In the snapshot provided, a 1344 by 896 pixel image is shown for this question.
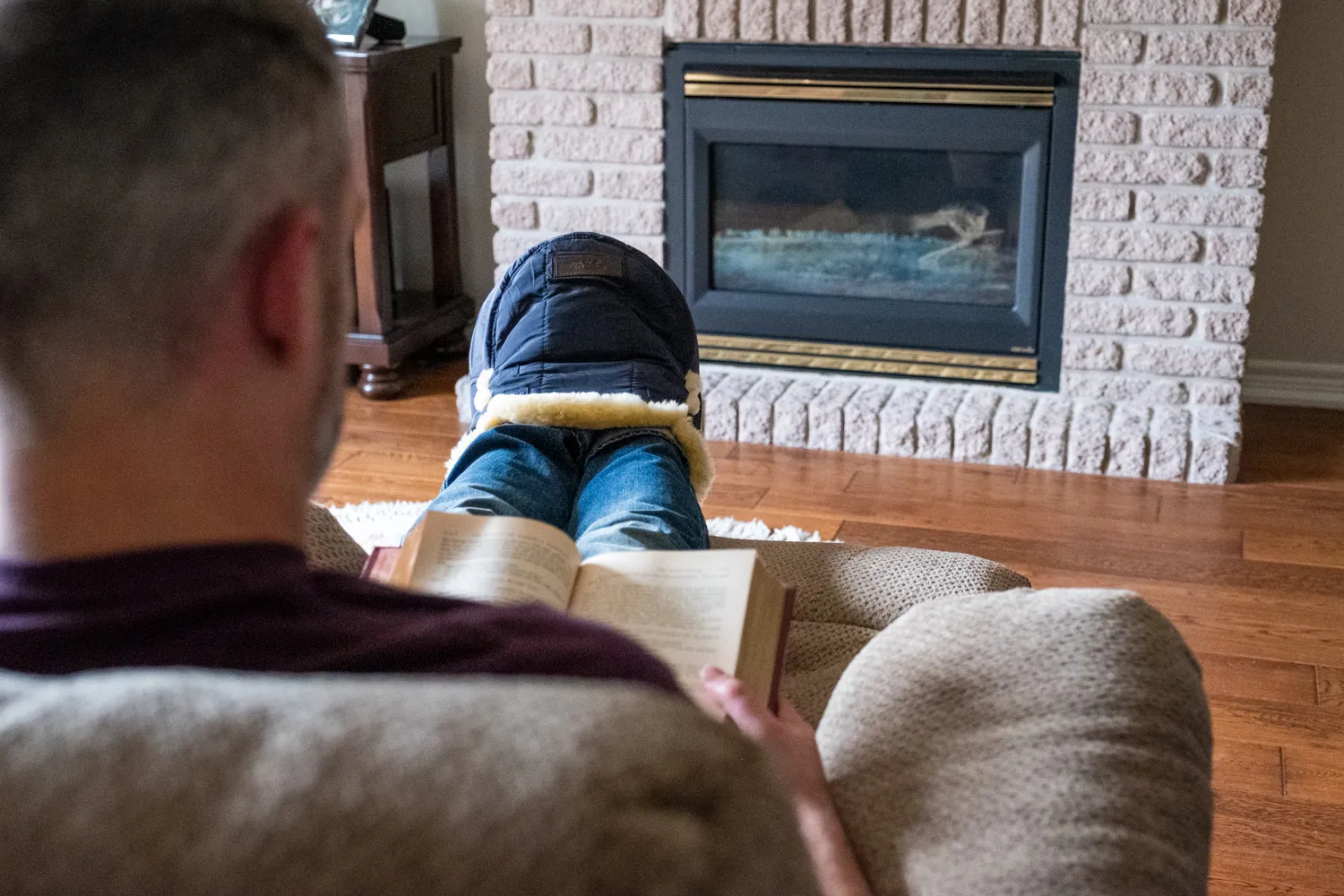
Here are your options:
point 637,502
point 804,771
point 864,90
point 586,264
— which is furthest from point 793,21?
point 804,771

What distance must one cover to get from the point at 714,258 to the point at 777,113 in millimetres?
352

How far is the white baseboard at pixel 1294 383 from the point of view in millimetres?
3164

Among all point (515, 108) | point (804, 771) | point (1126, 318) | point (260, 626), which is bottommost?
point (1126, 318)

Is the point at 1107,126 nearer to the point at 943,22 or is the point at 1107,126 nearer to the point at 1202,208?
the point at 1202,208

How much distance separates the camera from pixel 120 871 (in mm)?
391

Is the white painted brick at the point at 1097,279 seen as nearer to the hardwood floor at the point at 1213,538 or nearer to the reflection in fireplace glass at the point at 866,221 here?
the reflection in fireplace glass at the point at 866,221

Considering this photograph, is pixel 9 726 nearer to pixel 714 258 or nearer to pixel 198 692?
pixel 198 692

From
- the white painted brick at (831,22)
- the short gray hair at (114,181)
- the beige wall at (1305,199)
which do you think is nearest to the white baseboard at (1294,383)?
the beige wall at (1305,199)

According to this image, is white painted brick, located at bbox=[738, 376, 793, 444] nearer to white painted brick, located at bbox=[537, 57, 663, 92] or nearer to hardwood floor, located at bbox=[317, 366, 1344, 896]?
hardwood floor, located at bbox=[317, 366, 1344, 896]

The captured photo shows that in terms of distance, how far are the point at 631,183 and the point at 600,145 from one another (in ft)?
0.34

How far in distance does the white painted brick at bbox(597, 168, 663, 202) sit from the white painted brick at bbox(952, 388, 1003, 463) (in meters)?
0.80

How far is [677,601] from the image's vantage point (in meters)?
1.07

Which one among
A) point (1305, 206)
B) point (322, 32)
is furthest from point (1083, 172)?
point (322, 32)

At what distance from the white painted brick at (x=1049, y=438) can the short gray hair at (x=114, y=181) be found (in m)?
2.44
